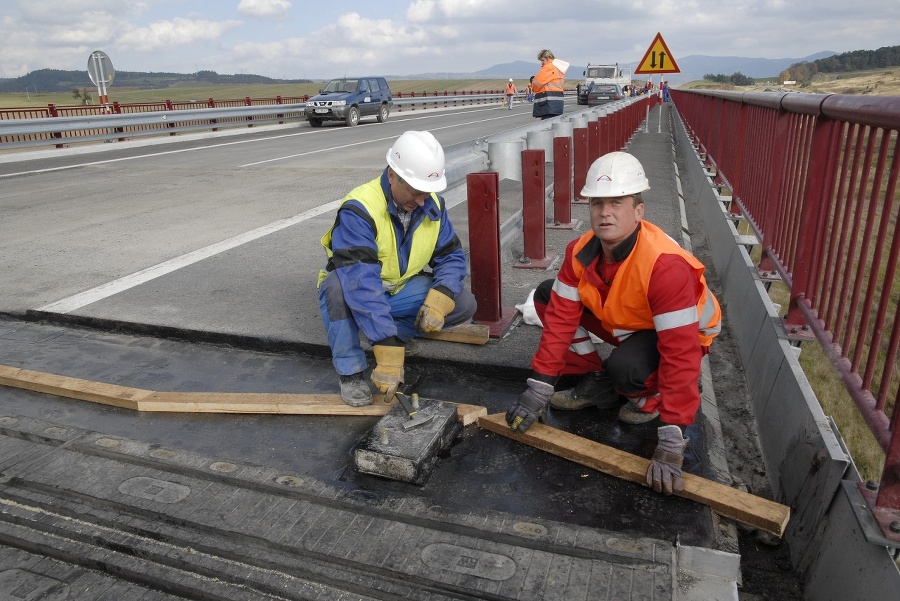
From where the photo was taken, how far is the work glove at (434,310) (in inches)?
134

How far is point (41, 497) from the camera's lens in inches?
97.7

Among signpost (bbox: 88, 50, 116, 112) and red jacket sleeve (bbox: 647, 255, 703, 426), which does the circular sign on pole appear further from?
red jacket sleeve (bbox: 647, 255, 703, 426)

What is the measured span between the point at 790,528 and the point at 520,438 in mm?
1091

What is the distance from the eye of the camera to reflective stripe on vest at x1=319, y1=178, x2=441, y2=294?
3.23 meters

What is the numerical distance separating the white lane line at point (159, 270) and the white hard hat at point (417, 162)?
102 inches

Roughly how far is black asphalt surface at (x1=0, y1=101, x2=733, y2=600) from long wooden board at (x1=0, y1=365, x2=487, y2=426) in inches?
1.8

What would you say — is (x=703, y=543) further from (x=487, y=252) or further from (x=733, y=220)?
(x=733, y=220)

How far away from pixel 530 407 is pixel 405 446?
0.57 metres

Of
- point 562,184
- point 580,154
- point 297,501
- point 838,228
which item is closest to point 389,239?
point 297,501

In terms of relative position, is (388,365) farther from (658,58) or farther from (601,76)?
(601,76)

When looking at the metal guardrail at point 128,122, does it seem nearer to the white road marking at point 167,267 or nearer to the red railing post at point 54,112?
the red railing post at point 54,112

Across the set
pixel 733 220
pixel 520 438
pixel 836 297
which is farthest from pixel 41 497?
pixel 733 220

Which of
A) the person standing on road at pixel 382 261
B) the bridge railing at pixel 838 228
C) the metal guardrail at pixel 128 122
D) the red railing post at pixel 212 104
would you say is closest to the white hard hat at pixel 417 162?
the person standing on road at pixel 382 261

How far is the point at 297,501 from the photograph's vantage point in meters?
2.43
